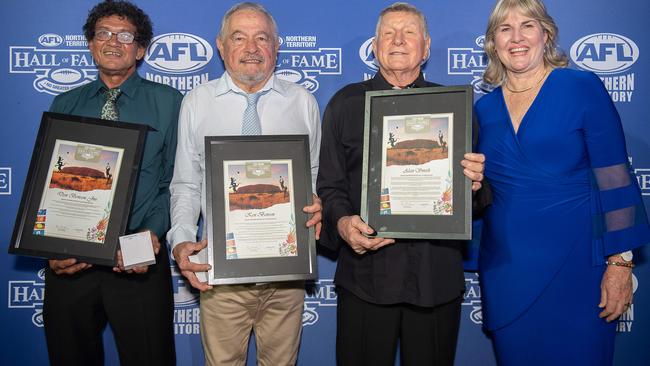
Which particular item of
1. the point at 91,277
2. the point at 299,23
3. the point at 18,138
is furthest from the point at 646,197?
the point at 18,138

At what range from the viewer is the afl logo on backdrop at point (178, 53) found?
9.46ft

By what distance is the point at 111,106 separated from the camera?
8.12 feet

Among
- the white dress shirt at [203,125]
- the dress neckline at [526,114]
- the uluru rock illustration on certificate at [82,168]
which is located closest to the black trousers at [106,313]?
the white dress shirt at [203,125]

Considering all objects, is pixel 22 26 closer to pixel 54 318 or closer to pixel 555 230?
pixel 54 318

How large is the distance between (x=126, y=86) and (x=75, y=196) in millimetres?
625

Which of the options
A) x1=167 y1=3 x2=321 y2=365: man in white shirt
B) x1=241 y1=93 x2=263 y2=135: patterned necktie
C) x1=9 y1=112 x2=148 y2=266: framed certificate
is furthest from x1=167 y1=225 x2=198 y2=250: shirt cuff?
x1=241 y1=93 x2=263 y2=135: patterned necktie

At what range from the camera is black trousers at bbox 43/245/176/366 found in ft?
7.82

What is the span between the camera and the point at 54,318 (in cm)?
239

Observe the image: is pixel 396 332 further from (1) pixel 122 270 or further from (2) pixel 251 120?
(1) pixel 122 270

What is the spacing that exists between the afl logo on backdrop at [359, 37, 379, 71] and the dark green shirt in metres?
1.04

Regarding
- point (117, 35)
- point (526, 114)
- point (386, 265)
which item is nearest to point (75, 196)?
point (117, 35)

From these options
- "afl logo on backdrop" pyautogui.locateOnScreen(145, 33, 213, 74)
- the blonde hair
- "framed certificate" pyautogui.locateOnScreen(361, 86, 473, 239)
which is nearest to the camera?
"framed certificate" pyautogui.locateOnScreen(361, 86, 473, 239)

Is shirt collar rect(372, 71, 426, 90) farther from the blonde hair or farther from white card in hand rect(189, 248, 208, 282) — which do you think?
white card in hand rect(189, 248, 208, 282)

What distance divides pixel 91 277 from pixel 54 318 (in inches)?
10.1
